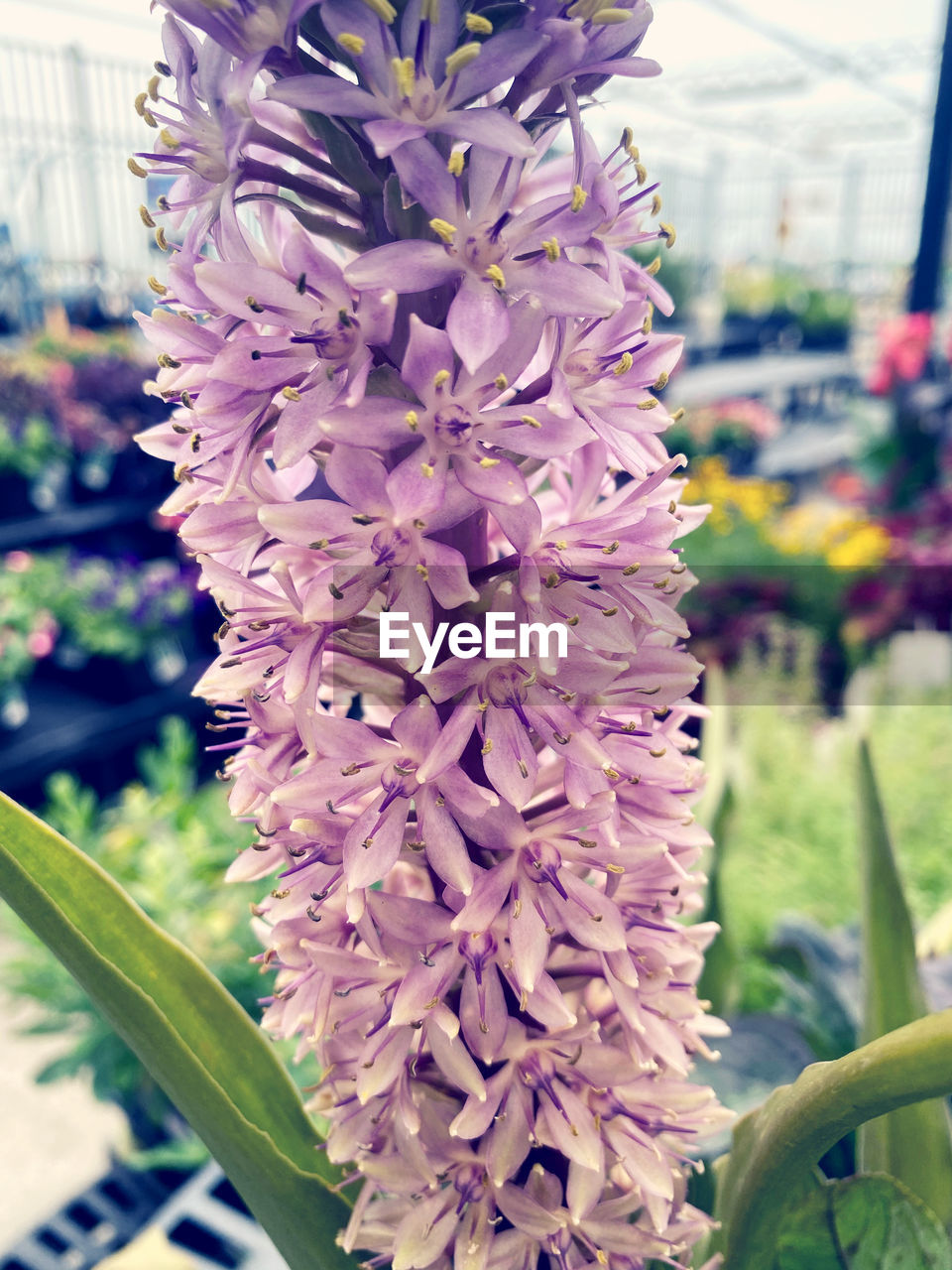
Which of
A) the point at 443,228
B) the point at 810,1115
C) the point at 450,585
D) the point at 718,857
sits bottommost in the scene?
the point at 718,857

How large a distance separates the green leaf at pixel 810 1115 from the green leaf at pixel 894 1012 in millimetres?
124

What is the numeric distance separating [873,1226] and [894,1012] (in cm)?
13

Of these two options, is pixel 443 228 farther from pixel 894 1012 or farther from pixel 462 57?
pixel 894 1012

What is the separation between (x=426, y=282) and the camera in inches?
16.3

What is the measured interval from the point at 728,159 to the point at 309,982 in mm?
16135

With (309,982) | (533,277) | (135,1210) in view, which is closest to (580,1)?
(533,277)

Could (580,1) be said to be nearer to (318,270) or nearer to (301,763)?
(318,270)

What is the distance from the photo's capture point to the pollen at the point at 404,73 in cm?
40

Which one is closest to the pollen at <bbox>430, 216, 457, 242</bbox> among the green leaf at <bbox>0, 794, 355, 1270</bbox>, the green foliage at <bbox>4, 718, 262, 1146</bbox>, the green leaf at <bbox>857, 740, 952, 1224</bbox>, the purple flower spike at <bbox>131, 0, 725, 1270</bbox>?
the purple flower spike at <bbox>131, 0, 725, 1270</bbox>

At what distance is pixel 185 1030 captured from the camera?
0.51 metres

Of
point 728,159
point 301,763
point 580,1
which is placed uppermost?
point 728,159

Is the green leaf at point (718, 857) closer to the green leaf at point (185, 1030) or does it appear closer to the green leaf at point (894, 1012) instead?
the green leaf at point (894, 1012)

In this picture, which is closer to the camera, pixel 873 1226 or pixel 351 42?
pixel 351 42

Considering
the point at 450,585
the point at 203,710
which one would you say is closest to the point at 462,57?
the point at 450,585
